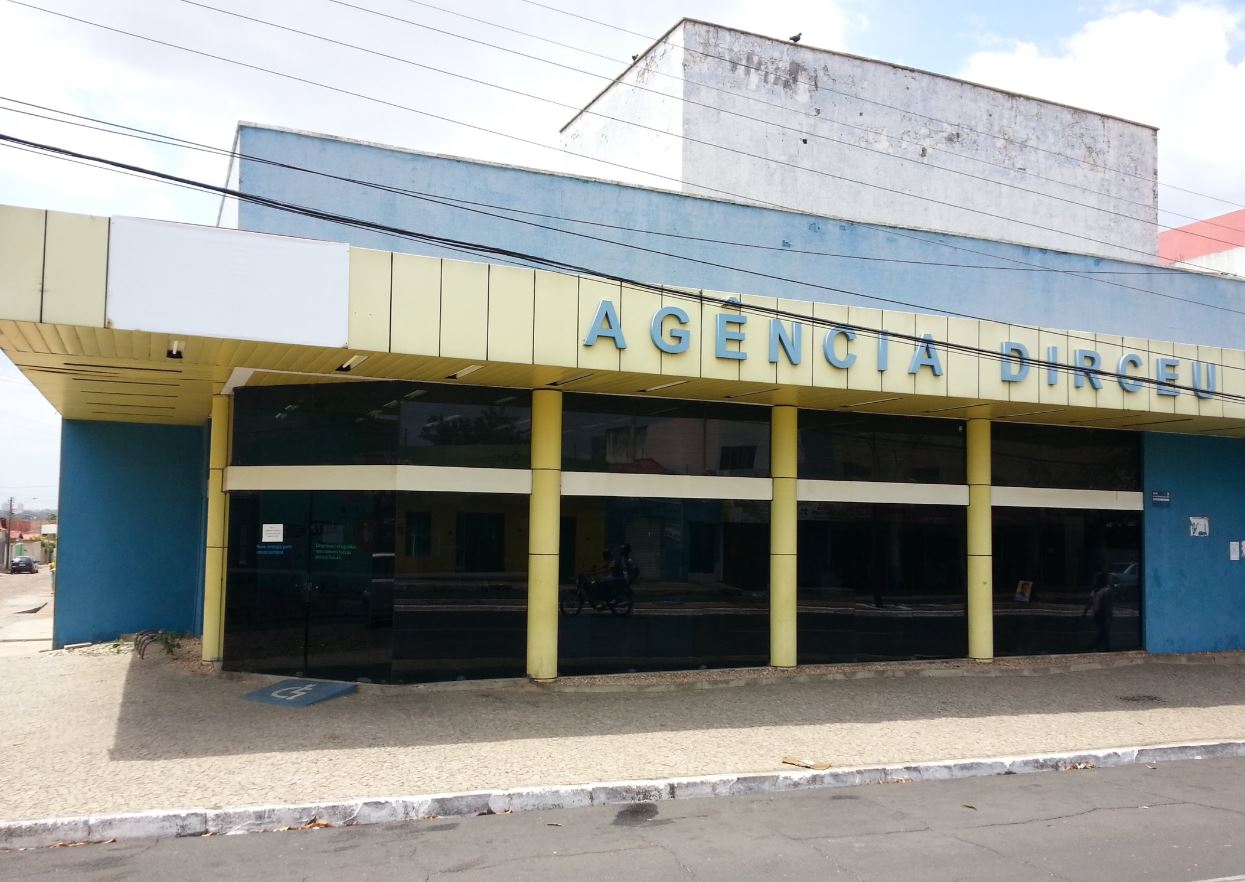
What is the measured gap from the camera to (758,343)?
37.3ft

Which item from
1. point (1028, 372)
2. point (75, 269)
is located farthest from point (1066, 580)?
point (75, 269)

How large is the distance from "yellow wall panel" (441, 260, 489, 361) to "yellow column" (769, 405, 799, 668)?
514cm

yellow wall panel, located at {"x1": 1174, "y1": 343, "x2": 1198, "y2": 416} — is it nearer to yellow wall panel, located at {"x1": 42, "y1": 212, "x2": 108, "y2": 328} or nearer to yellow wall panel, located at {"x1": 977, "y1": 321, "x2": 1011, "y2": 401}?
yellow wall panel, located at {"x1": 977, "y1": 321, "x2": 1011, "y2": 401}

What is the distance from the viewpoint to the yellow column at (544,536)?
39.6ft

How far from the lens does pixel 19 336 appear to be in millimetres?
8969

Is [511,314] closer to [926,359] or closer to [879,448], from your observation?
[926,359]

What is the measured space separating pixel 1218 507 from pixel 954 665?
639 cm

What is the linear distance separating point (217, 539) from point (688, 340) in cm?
706

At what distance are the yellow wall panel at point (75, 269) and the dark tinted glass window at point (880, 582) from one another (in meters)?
9.22

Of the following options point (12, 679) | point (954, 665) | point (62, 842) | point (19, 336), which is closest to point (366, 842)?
point (62, 842)

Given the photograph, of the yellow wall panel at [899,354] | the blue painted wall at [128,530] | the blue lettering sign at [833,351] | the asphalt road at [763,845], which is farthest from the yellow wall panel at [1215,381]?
the blue painted wall at [128,530]

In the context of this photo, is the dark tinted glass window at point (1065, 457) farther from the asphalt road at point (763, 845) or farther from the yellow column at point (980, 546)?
the asphalt road at point (763, 845)

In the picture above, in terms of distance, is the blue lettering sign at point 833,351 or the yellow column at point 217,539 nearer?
the blue lettering sign at point 833,351

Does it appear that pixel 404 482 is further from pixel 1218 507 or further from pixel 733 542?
pixel 1218 507
